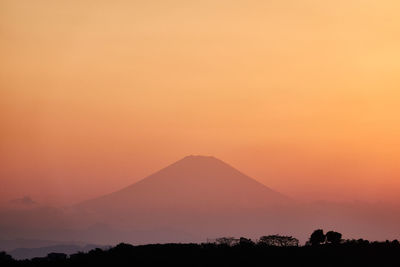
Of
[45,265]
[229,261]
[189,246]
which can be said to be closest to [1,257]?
[45,265]

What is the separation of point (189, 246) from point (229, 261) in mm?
7777

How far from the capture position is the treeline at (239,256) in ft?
292

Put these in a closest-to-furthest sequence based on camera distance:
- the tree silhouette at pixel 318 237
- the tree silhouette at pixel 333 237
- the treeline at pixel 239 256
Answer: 1. the treeline at pixel 239 256
2. the tree silhouette at pixel 333 237
3. the tree silhouette at pixel 318 237

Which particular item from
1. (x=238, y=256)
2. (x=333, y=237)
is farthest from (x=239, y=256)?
(x=333, y=237)

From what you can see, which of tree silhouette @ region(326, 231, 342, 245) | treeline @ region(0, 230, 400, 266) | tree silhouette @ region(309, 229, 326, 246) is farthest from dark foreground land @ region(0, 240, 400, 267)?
tree silhouette @ region(309, 229, 326, 246)

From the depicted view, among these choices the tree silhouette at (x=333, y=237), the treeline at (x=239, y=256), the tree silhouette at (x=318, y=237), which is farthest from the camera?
the tree silhouette at (x=318, y=237)

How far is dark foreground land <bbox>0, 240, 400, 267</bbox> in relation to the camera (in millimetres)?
89000

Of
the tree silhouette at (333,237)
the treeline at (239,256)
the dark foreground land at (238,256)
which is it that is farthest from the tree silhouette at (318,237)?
the dark foreground land at (238,256)

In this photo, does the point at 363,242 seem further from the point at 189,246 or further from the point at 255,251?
the point at 189,246

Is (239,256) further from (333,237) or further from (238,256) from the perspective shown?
(333,237)

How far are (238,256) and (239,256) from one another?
108mm

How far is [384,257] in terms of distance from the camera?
Answer: 302 feet

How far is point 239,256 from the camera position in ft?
300

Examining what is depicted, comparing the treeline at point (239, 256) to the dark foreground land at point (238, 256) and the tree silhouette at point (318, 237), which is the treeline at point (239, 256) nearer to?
the dark foreground land at point (238, 256)
